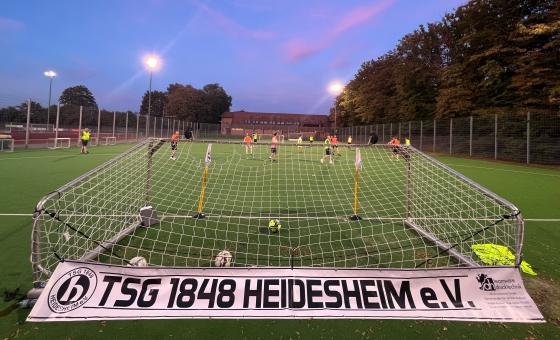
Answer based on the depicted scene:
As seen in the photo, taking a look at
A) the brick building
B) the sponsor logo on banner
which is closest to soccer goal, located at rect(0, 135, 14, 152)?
the sponsor logo on banner

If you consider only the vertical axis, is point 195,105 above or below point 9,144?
above

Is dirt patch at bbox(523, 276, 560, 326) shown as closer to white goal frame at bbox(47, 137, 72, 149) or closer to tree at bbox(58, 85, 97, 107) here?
white goal frame at bbox(47, 137, 72, 149)

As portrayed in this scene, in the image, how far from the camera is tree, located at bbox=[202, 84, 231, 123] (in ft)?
274

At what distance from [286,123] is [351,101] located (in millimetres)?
25568

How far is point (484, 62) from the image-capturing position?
28.0 metres

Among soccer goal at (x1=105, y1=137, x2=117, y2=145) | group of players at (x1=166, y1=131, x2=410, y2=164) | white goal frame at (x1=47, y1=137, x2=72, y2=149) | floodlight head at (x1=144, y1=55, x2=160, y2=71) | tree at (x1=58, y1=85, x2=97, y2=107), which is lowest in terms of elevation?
group of players at (x1=166, y1=131, x2=410, y2=164)

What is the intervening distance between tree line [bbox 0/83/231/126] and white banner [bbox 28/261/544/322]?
2571 centimetres

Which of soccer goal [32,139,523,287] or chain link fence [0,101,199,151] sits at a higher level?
chain link fence [0,101,199,151]

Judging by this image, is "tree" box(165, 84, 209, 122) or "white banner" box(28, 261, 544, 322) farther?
"tree" box(165, 84, 209, 122)

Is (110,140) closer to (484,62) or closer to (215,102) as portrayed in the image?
(484,62)

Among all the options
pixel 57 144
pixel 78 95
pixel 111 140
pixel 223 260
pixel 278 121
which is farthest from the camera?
pixel 78 95

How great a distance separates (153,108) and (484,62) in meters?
105

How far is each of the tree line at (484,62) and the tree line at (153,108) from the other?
33223 millimetres

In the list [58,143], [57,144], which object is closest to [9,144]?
[57,144]
